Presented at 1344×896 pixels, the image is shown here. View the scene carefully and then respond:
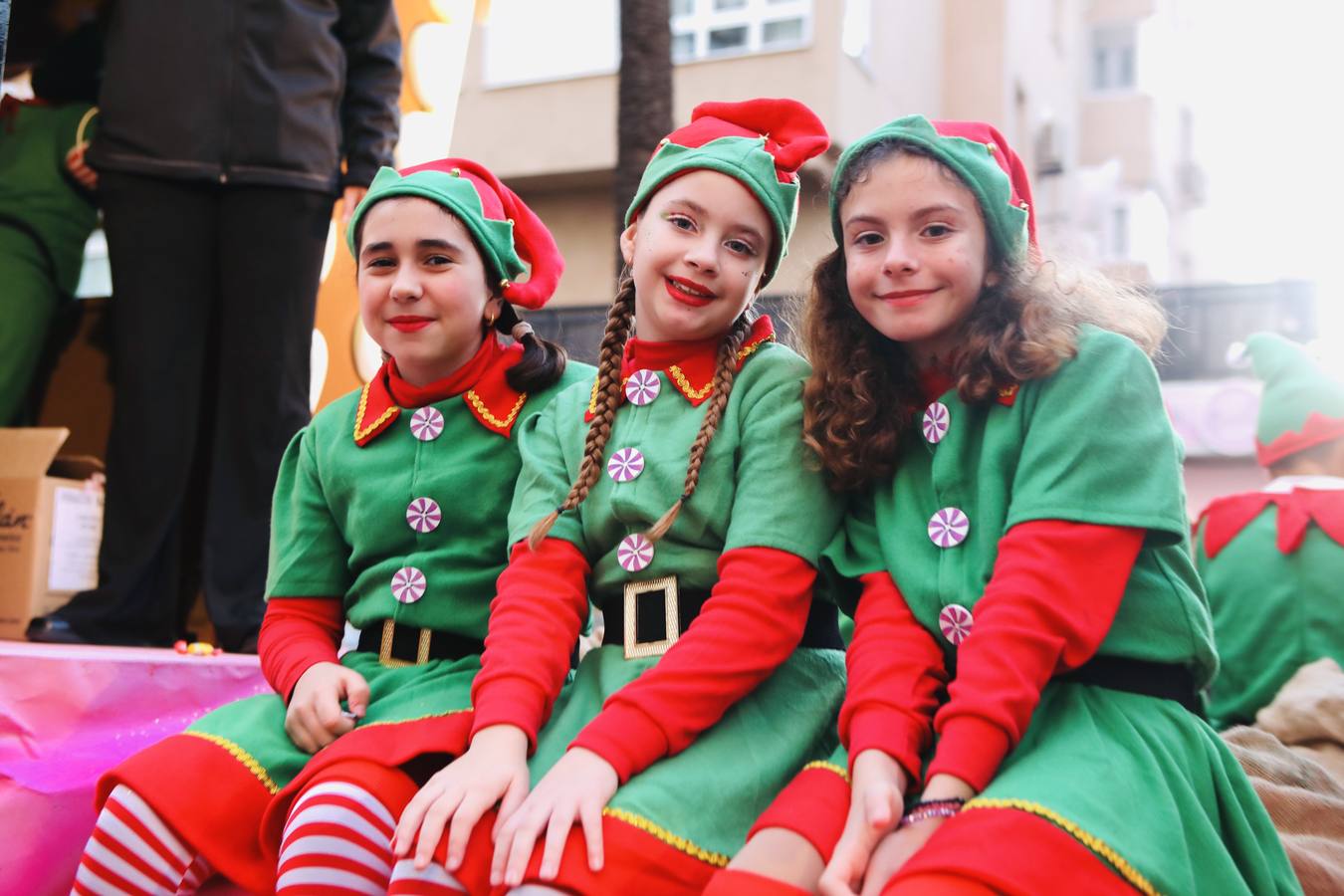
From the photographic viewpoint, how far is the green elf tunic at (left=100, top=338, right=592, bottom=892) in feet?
Answer: 6.13

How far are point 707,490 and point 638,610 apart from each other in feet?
0.70

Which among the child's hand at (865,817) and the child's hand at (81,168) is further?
the child's hand at (81,168)

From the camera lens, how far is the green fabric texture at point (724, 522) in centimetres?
176

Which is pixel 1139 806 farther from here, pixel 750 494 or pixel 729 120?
pixel 729 120

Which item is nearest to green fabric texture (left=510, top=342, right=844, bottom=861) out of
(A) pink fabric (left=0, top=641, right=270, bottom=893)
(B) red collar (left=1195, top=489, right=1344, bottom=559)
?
(A) pink fabric (left=0, top=641, right=270, bottom=893)

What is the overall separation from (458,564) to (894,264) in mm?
902

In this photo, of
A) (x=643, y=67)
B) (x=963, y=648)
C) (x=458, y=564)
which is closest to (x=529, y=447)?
(x=458, y=564)

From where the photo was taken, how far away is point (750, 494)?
1874 mm

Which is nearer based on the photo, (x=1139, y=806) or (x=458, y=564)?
(x=1139, y=806)

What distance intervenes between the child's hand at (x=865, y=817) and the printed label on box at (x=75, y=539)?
2.52 m

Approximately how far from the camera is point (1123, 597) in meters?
1.72

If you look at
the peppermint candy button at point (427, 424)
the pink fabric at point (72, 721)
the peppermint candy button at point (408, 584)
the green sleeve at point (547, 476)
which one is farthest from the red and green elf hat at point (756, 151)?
the pink fabric at point (72, 721)

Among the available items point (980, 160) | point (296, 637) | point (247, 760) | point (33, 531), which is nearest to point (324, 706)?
point (247, 760)

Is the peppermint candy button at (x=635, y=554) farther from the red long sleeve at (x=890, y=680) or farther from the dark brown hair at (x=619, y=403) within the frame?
the red long sleeve at (x=890, y=680)
